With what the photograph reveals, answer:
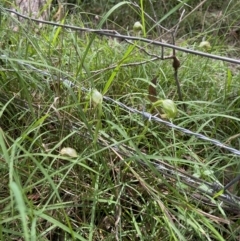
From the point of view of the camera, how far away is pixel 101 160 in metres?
1.17

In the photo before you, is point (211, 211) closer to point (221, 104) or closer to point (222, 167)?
point (222, 167)

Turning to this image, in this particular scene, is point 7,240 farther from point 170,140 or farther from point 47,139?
point 170,140

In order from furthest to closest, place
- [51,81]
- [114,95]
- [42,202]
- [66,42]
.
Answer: [66,42] → [114,95] → [51,81] → [42,202]

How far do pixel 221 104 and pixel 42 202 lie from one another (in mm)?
717

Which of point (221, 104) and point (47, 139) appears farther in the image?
point (221, 104)

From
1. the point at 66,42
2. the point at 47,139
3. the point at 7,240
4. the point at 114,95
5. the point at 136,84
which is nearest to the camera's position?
the point at 7,240

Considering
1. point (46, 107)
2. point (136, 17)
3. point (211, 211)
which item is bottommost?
point (136, 17)

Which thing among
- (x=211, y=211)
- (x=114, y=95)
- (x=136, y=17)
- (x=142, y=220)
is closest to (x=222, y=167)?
(x=211, y=211)

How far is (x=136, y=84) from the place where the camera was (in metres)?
1.70

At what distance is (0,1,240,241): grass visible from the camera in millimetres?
1087

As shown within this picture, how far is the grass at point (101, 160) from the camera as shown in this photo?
109 cm

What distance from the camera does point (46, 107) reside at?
1.39 metres

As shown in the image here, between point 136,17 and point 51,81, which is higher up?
point 51,81

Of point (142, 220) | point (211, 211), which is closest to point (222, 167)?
point (211, 211)
